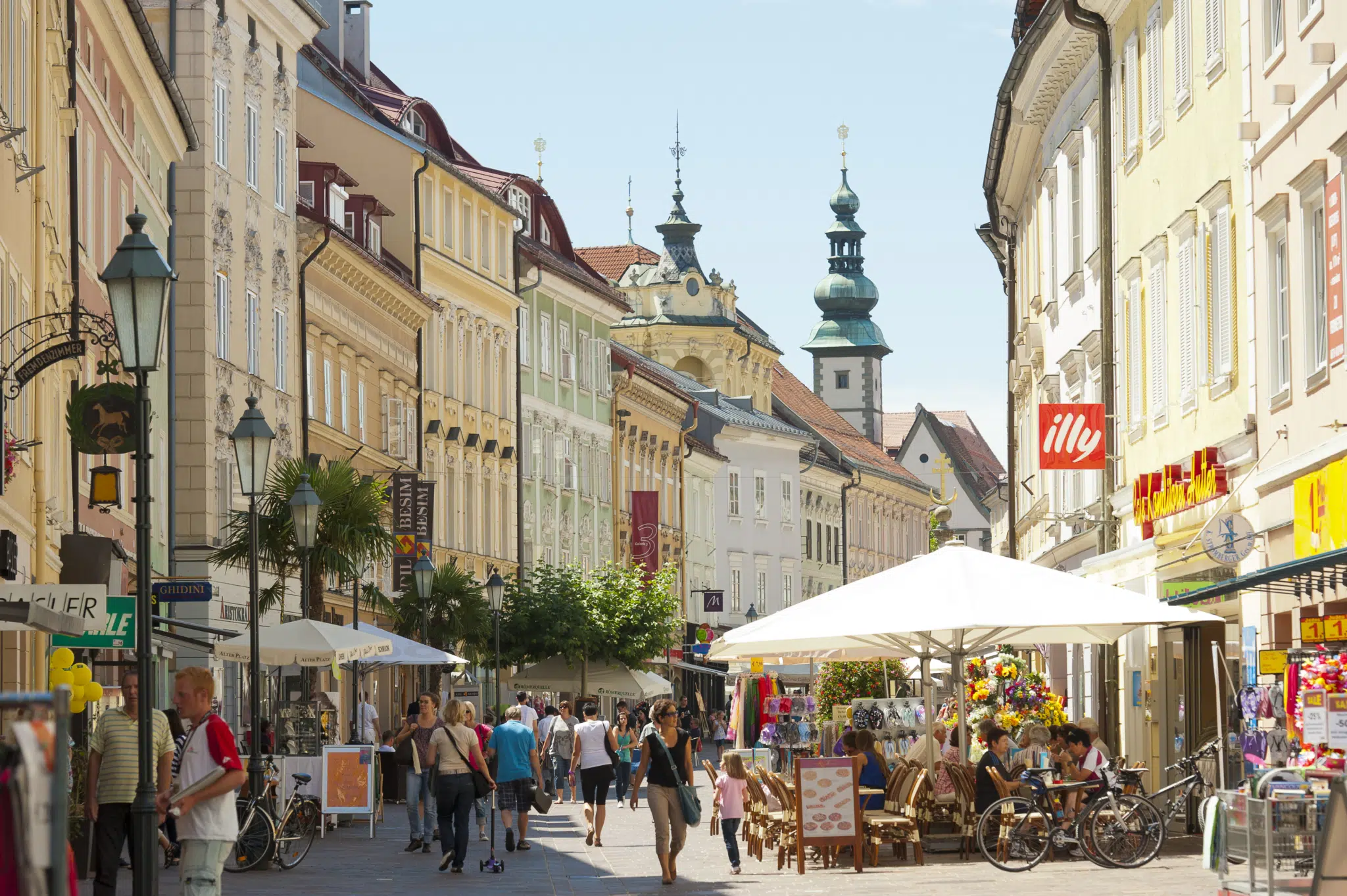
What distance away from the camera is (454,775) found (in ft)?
69.9

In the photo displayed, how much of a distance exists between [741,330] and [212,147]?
2502 inches

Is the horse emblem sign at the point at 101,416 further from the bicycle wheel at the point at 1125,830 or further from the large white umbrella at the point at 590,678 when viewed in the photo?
the large white umbrella at the point at 590,678

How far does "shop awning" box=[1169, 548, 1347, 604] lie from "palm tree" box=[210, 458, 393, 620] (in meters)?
14.8

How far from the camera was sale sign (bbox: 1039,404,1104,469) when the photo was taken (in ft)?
90.7

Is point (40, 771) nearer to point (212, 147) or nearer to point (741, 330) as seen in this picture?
point (212, 147)

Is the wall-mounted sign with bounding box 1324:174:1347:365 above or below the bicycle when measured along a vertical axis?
above

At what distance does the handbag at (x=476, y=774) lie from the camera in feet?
70.0

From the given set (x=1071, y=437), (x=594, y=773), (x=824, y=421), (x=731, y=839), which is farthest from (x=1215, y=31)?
(x=824, y=421)

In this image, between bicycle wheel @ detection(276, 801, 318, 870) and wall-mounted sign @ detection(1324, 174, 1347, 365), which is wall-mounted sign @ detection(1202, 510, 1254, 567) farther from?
bicycle wheel @ detection(276, 801, 318, 870)

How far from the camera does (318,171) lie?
161 feet

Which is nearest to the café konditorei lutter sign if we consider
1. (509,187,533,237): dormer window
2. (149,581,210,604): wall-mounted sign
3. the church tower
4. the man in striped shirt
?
the man in striped shirt

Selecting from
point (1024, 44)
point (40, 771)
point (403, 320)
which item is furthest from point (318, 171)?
point (40, 771)

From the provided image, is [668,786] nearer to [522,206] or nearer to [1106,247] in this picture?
[1106,247]

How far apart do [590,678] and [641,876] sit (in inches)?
1352
